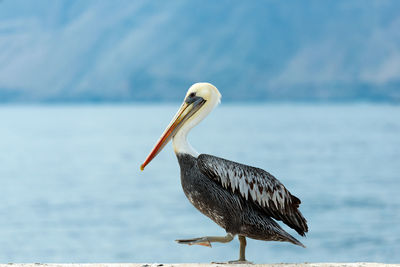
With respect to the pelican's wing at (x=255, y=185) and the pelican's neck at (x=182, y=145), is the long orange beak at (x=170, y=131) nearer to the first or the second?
the pelican's neck at (x=182, y=145)

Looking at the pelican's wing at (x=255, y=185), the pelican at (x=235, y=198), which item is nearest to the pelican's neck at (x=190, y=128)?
the pelican at (x=235, y=198)

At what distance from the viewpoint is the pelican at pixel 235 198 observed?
197 inches

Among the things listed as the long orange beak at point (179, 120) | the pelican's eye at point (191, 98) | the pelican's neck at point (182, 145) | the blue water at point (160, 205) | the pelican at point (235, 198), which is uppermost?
the blue water at point (160, 205)

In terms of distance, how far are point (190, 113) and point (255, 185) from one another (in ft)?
2.33

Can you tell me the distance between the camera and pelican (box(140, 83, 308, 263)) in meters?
5.01

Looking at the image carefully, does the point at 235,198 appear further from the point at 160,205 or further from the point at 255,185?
the point at 160,205

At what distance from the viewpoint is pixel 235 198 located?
16.6ft

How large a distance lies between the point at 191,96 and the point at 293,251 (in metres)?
14.0

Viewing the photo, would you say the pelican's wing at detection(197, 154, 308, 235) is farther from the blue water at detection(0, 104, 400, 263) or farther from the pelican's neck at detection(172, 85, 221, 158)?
the blue water at detection(0, 104, 400, 263)

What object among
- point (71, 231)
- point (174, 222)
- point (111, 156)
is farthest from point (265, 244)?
point (111, 156)

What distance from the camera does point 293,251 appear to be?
18.7 m

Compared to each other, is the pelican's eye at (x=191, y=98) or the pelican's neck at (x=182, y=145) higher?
the pelican's eye at (x=191, y=98)

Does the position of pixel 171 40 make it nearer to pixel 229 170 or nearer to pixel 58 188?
pixel 58 188

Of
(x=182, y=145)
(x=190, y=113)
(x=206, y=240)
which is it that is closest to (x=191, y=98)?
(x=190, y=113)
